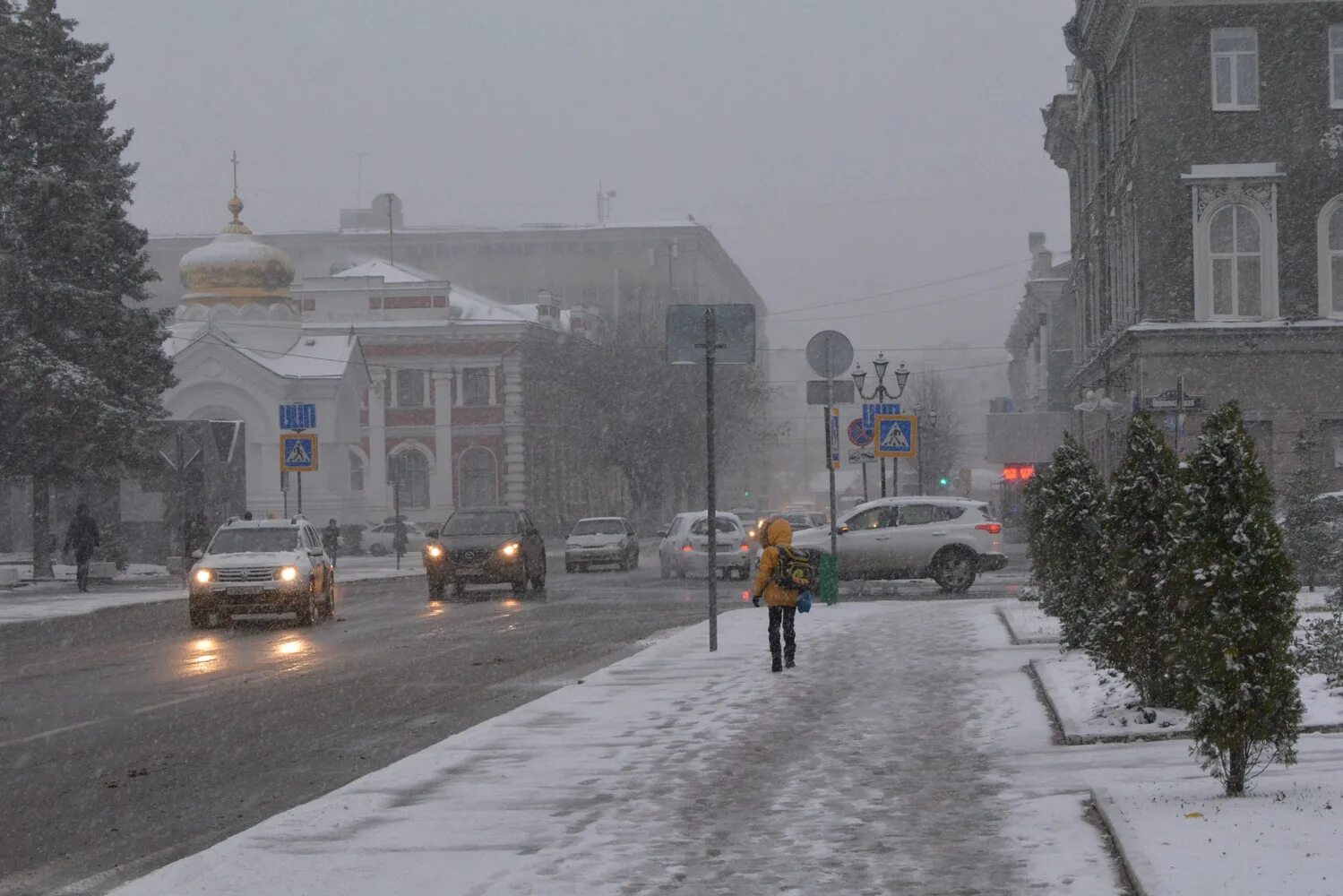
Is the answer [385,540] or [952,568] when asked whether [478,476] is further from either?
[952,568]

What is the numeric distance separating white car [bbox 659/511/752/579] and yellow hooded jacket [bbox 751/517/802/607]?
23729mm

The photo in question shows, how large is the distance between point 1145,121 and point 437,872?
35785 millimetres

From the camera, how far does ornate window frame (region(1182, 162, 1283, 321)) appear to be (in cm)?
4028

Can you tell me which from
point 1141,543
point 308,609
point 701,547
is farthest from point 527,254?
point 1141,543

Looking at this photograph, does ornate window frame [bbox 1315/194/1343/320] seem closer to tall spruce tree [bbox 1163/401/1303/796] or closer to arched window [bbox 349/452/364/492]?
tall spruce tree [bbox 1163/401/1303/796]

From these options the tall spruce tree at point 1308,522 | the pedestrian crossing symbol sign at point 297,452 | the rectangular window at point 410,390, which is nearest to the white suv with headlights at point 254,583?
the pedestrian crossing symbol sign at point 297,452

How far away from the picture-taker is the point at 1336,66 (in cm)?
4053

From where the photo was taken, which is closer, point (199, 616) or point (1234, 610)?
point (1234, 610)

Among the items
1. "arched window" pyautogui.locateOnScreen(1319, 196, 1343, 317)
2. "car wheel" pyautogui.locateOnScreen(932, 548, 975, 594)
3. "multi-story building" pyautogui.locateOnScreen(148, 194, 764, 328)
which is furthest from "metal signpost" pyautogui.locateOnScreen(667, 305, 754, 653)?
"multi-story building" pyautogui.locateOnScreen(148, 194, 764, 328)

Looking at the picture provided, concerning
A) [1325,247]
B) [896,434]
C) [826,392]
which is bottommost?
[896,434]

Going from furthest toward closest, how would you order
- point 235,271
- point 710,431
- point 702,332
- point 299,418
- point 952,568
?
point 235,271 < point 299,418 < point 952,568 < point 702,332 < point 710,431

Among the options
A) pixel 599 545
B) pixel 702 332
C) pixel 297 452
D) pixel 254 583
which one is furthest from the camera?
pixel 599 545

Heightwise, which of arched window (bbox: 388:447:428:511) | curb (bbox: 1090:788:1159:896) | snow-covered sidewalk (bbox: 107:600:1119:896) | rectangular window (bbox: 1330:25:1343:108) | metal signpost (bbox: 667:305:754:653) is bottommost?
snow-covered sidewalk (bbox: 107:600:1119:896)

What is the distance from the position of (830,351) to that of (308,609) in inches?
338
